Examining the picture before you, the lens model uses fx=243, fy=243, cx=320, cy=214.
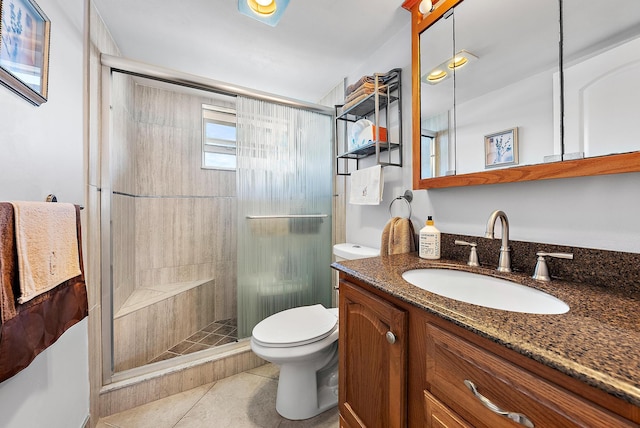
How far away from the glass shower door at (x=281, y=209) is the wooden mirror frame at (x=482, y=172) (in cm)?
90

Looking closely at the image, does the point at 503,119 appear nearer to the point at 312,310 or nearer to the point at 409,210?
the point at 409,210

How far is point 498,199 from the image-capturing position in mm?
1008

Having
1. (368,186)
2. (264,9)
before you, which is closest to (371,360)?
(368,186)

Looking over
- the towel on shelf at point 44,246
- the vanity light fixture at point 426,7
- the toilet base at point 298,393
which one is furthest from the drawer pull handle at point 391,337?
the vanity light fixture at point 426,7

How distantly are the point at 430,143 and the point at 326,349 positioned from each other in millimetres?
1229

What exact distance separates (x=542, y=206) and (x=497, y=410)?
0.73 metres

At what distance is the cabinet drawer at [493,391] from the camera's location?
382 mm

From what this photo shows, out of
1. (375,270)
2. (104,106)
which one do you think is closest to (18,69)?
(104,106)

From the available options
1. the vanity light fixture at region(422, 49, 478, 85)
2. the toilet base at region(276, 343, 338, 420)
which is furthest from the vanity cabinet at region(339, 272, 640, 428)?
the vanity light fixture at region(422, 49, 478, 85)

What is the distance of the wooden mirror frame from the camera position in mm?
708

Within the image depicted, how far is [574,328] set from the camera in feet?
1.60

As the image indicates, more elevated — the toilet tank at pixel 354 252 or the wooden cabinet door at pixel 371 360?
the toilet tank at pixel 354 252

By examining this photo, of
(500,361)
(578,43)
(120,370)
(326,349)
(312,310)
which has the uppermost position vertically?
(578,43)

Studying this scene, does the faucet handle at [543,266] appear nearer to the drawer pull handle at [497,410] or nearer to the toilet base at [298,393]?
the drawer pull handle at [497,410]
